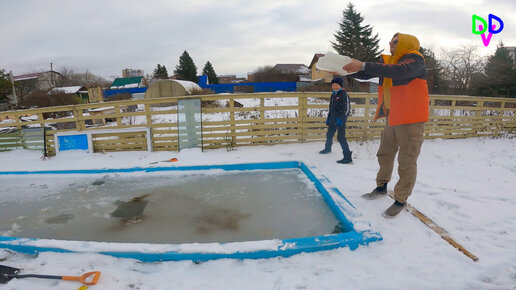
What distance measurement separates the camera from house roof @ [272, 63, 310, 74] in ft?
146

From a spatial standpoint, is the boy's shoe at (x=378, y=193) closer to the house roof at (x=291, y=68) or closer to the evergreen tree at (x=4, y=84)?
the evergreen tree at (x=4, y=84)

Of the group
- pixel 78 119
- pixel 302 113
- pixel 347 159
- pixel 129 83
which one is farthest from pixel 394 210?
pixel 129 83

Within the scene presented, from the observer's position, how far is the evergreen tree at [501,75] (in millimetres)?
17312

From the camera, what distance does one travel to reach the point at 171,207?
3072 mm

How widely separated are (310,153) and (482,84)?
20014 mm

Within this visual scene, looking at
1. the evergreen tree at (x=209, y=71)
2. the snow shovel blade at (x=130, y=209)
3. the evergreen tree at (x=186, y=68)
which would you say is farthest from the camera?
the evergreen tree at (x=209, y=71)

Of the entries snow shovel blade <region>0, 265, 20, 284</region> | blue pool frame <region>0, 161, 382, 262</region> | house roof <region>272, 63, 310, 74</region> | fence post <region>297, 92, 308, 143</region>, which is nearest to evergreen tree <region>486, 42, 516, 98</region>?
fence post <region>297, 92, 308, 143</region>

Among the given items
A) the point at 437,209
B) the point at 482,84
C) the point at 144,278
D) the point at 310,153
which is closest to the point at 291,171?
the point at 310,153

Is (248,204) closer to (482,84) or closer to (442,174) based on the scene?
(442,174)

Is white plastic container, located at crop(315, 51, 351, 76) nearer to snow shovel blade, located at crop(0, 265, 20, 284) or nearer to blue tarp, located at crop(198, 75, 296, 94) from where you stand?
snow shovel blade, located at crop(0, 265, 20, 284)

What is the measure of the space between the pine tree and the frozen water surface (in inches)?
1013

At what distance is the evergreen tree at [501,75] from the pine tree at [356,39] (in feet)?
30.2

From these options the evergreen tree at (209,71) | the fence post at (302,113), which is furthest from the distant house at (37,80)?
the fence post at (302,113)

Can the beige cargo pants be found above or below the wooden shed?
below
